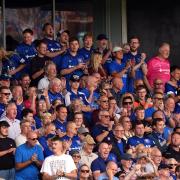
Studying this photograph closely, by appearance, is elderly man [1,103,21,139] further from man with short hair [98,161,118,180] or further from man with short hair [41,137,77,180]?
man with short hair [98,161,118,180]

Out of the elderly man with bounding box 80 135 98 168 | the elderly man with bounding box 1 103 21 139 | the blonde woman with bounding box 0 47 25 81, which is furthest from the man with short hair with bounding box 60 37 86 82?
the elderly man with bounding box 80 135 98 168

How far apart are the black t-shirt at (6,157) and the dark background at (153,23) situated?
7729 millimetres

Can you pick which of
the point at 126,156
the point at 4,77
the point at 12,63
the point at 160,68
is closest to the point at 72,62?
the point at 12,63

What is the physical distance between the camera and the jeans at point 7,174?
1702cm

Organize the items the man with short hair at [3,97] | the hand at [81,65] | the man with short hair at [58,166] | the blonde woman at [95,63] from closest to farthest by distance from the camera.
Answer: the man with short hair at [58,166] < the man with short hair at [3,97] < the hand at [81,65] < the blonde woman at [95,63]

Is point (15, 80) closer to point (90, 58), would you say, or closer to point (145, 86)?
point (90, 58)

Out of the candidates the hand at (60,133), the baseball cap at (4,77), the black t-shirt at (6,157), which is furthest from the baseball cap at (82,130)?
the baseball cap at (4,77)

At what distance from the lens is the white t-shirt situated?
16.7 meters

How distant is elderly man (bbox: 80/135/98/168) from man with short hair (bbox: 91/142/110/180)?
136 millimetres

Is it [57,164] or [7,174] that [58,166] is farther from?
[7,174]

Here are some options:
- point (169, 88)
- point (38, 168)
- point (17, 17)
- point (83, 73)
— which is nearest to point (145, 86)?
point (169, 88)

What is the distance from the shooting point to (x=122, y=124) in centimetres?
1900

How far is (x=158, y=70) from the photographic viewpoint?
2180 cm

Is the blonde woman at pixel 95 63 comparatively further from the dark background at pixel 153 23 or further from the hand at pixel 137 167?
the hand at pixel 137 167
